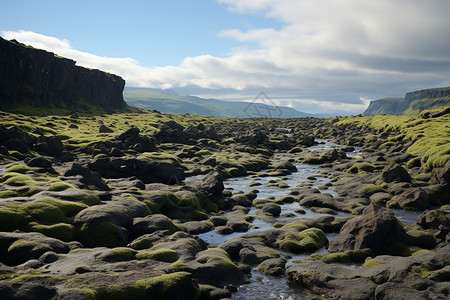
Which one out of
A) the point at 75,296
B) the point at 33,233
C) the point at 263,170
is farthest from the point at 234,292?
the point at 263,170

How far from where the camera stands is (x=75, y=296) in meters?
15.2

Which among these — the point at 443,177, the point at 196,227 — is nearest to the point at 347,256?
the point at 196,227

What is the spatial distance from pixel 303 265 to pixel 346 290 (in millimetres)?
3961

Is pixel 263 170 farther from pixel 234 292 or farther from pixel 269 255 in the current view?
pixel 234 292

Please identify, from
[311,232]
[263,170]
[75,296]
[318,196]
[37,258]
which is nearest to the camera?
[75,296]

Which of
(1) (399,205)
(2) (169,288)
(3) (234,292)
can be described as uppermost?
(1) (399,205)

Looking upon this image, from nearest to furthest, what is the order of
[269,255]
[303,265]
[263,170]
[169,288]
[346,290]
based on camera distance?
[169,288]
[346,290]
[303,265]
[269,255]
[263,170]

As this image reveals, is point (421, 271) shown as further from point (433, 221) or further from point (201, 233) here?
point (201, 233)

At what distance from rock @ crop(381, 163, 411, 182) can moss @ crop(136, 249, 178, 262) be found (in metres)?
37.1

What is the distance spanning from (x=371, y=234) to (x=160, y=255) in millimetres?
16493

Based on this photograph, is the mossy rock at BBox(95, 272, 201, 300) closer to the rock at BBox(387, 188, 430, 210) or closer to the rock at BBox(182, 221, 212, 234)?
the rock at BBox(182, 221, 212, 234)

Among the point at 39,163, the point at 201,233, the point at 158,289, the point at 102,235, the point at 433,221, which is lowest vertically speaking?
the point at 201,233

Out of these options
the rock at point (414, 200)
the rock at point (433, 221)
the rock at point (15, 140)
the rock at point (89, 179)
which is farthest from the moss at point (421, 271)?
the rock at point (15, 140)

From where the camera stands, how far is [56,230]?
2641cm
